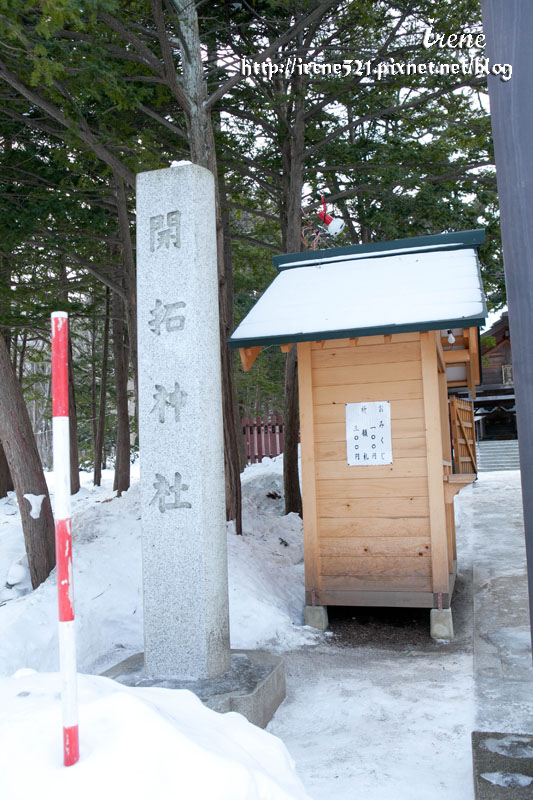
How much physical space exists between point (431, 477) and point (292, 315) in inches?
84.7

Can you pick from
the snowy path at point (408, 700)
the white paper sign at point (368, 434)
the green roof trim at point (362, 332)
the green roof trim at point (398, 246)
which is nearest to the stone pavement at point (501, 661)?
the snowy path at point (408, 700)

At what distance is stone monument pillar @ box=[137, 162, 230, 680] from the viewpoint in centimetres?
482

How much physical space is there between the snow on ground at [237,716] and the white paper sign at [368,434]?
179cm

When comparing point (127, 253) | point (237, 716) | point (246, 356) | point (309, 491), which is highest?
point (127, 253)

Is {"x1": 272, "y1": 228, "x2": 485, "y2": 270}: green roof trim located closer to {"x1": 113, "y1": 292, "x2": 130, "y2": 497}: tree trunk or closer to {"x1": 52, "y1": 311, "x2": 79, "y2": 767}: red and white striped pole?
{"x1": 52, "y1": 311, "x2": 79, "y2": 767}: red and white striped pole

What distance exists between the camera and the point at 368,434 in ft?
22.5

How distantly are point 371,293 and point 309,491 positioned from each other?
2149 millimetres

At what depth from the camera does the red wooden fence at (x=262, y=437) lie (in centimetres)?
2192

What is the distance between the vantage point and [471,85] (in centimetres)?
1000

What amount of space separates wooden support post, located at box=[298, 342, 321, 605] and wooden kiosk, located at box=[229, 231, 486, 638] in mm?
11

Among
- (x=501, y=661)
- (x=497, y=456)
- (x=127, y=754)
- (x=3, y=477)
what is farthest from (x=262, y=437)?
(x=127, y=754)

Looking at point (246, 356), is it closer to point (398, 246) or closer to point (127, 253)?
point (398, 246)

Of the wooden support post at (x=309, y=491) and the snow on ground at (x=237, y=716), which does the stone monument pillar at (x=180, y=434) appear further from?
the wooden support post at (x=309, y=491)

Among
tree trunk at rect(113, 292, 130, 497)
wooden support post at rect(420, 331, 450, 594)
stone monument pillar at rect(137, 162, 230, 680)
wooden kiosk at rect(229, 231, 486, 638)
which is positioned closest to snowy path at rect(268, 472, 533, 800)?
wooden kiosk at rect(229, 231, 486, 638)
